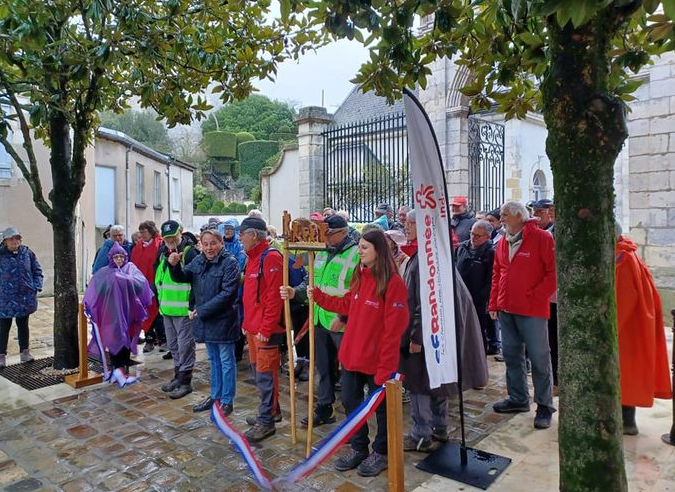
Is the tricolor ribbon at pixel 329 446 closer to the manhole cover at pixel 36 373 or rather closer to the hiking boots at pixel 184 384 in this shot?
the hiking boots at pixel 184 384

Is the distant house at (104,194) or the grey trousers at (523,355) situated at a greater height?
the distant house at (104,194)

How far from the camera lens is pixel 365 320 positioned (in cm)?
381

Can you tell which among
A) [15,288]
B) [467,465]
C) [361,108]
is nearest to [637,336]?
[467,465]

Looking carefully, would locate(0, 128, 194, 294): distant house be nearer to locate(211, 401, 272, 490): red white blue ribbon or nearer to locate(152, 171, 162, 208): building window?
locate(152, 171, 162, 208): building window

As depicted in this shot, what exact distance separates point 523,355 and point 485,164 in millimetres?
7574

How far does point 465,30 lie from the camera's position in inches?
152

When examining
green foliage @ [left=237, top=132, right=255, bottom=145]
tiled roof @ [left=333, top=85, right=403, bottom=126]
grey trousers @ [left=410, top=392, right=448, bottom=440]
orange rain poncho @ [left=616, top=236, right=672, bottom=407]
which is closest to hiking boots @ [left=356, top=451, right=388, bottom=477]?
grey trousers @ [left=410, top=392, right=448, bottom=440]

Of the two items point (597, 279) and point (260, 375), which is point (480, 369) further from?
point (597, 279)

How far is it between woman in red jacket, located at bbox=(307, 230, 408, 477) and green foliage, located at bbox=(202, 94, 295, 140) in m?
50.4

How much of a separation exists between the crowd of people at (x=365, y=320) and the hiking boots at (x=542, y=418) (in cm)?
1

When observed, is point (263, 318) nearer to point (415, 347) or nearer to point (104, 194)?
point (415, 347)

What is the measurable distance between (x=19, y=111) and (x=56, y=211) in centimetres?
125

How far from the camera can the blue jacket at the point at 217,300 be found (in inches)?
196

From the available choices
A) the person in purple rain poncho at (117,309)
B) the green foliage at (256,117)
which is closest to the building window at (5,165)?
the person in purple rain poncho at (117,309)
